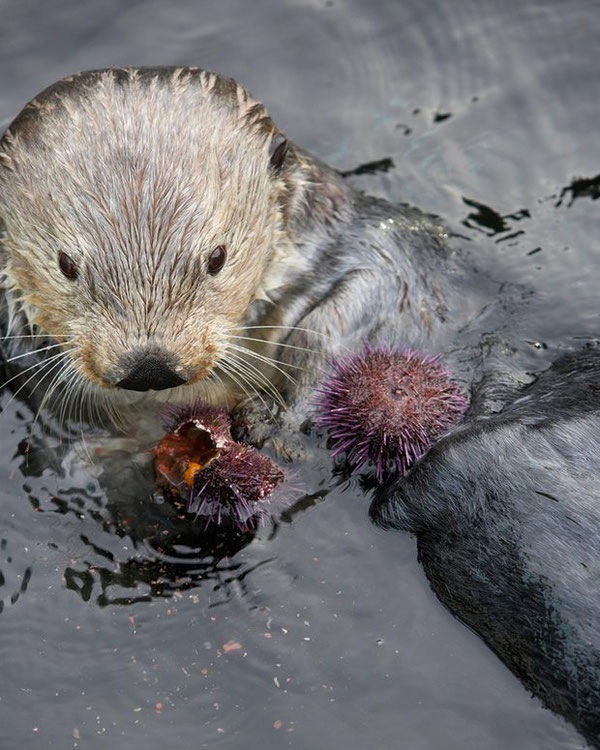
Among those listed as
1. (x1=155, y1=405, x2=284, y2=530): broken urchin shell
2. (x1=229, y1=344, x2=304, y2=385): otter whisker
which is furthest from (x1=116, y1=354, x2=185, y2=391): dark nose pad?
(x1=229, y1=344, x2=304, y2=385): otter whisker

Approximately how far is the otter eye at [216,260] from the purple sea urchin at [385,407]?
2.00 ft

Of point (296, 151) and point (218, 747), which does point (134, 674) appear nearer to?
point (218, 747)

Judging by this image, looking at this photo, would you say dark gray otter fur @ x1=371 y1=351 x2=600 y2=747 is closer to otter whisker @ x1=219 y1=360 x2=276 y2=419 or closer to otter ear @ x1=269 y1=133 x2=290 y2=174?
otter whisker @ x1=219 y1=360 x2=276 y2=419

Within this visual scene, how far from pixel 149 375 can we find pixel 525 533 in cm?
146

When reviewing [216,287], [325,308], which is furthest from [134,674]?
[325,308]

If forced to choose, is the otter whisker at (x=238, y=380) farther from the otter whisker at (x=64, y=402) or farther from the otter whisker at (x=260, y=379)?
the otter whisker at (x=64, y=402)

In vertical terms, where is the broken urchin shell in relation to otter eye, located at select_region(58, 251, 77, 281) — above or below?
below

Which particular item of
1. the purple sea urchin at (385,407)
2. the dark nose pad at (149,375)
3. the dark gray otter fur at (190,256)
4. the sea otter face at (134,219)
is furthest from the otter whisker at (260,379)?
the dark nose pad at (149,375)

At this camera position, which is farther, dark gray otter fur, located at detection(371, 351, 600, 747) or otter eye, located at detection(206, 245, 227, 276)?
otter eye, located at detection(206, 245, 227, 276)

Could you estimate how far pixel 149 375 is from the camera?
13.6 ft

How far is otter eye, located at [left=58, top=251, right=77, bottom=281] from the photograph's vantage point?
171 inches

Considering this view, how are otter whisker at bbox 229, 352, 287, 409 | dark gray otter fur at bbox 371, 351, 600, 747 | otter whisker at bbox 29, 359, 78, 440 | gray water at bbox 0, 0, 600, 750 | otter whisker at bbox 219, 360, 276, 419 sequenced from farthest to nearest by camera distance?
otter whisker at bbox 229, 352, 287, 409, otter whisker at bbox 219, 360, 276, 419, otter whisker at bbox 29, 359, 78, 440, gray water at bbox 0, 0, 600, 750, dark gray otter fur at bbox 371, 351, 600, 747

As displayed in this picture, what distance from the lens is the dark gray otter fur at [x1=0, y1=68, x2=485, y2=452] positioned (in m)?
4.24

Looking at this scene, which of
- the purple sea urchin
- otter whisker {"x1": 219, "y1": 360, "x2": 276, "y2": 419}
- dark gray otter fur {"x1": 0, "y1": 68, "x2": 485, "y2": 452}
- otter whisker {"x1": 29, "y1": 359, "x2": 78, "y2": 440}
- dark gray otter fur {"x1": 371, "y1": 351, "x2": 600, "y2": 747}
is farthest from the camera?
otter whisker {"x1": 219, "y1": 360, "x2": 276, "y2": 419}
